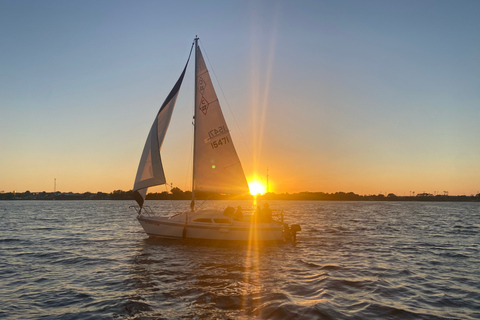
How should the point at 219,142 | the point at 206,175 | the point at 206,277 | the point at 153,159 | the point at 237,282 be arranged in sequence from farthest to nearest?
the point at 219,142 < the point at 206,175 < the point at 153,159 < the point at 206,277 < the point at 237,282

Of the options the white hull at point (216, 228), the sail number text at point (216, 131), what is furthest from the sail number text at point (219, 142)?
the white hull at point (216, 228)

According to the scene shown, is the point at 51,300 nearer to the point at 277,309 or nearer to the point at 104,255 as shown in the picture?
the point at 277,309

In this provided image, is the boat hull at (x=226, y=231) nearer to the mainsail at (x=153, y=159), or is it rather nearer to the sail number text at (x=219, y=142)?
A: the mainsail at (x=153, y=159)

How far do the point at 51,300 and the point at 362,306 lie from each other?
1094 centimetres

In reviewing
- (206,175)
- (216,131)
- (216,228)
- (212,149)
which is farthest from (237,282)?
(216,131)

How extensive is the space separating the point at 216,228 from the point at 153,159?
21.7 ft

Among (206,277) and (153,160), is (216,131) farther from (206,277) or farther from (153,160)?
(206,277)

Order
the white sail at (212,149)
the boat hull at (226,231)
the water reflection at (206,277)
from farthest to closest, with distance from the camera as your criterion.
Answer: the white sail at (212,149), the boat hull at (226,231), the water reflection at (206,277)

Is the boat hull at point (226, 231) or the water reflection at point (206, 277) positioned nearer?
the water reflection at point (206, 277)

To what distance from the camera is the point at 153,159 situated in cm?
2489

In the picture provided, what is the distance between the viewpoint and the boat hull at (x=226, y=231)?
79.0 feet

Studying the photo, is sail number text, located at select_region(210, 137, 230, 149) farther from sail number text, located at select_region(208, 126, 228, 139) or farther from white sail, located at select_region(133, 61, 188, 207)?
white sail, located at select_region(133, 61, 188, 207)

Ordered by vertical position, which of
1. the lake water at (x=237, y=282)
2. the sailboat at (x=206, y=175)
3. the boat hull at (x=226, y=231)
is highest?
the sailboat at (x=206, y=175)

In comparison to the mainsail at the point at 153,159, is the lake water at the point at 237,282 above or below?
below
